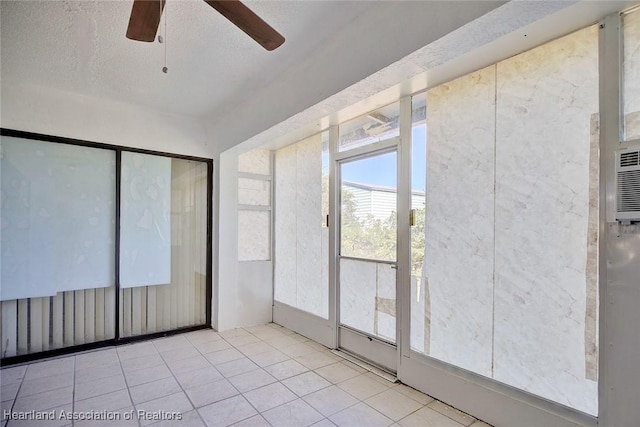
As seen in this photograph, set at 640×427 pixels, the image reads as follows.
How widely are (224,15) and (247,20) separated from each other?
0.11 m

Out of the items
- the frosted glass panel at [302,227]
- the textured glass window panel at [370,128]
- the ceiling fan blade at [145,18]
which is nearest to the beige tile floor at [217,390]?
the frosted glass panel at [302,227]

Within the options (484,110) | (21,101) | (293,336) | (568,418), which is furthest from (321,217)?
(21,101)

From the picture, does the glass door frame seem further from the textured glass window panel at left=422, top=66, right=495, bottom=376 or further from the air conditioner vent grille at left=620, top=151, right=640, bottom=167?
the air conditioner vent grille at left=620, top=151, right=640, bottom=167

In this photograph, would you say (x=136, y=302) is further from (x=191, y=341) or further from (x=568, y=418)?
(x=568, y=418)

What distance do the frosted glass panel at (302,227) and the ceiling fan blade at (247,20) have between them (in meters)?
2.12

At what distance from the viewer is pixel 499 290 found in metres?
2.19

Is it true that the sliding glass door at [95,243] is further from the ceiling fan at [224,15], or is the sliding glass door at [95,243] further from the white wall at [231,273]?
the ceiling fan at [224,15]

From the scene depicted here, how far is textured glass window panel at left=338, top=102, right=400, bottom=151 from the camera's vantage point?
297cm

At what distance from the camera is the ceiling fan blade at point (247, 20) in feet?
4.61

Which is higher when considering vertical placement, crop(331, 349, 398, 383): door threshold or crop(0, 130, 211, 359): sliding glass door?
crop(0, 130, 211, 359): sliding glass door

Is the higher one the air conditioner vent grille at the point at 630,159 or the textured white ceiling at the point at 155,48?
the textured white ceiling at the point at 155,48

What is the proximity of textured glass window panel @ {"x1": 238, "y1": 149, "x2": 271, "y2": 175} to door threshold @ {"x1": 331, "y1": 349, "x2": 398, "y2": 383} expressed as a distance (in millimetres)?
2618

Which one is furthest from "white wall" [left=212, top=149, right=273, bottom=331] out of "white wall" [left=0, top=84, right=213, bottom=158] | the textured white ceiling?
the textured white ceiling

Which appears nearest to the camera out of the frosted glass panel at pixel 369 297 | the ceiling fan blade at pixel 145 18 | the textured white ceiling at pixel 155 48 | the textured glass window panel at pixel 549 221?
the ceiling fan blade at pixel 145 18
